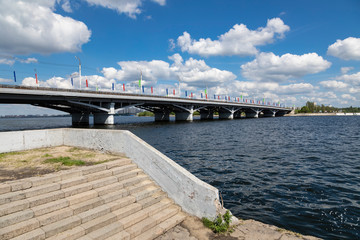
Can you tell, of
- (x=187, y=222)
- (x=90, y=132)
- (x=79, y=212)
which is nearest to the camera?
(x=79, y=212)

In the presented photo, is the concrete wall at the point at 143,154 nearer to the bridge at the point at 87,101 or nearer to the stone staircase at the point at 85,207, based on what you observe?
the stone staircase at the point at 85,207

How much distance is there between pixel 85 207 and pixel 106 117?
2077 inches

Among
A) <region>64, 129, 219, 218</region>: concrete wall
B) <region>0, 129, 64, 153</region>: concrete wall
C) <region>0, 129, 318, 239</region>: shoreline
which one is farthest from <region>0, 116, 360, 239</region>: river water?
<region>0, 129, 64, 153</region>: concrete wall

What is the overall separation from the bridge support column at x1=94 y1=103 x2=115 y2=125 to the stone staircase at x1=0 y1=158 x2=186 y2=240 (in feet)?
160

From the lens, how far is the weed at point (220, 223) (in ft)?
18.0

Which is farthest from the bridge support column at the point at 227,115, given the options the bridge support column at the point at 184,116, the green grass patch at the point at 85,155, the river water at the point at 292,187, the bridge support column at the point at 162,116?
the green grass patch at the point at 85,155

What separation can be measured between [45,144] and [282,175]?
44.5ft

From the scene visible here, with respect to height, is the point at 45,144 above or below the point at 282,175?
above

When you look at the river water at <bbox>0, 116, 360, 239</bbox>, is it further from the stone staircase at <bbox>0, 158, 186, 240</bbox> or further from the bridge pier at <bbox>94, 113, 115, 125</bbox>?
the bridge pier at <bbox>94, 113, 115, 125</bbox>

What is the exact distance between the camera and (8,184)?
19.3ft

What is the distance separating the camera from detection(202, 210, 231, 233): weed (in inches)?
216

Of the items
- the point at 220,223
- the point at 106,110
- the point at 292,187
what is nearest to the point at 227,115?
the point at 106,110

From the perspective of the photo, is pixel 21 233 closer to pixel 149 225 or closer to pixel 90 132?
pixel 149 225

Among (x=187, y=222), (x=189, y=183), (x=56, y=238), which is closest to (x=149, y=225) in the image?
(x=187, y=222)
